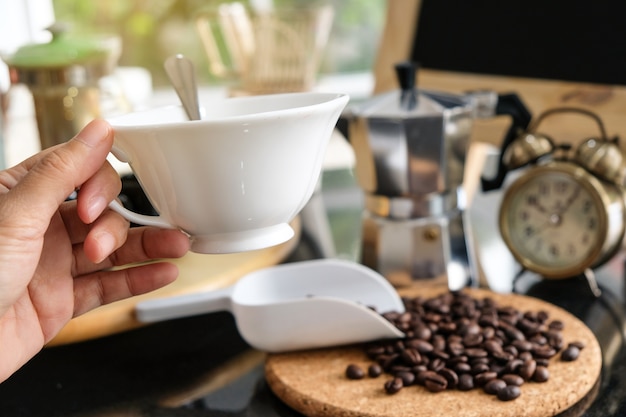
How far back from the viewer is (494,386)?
766 mm

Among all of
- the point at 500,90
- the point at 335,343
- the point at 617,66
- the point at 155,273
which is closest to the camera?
the point at 155,273

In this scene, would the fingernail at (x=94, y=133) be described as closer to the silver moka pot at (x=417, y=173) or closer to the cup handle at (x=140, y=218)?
the cup handle at (x=140, y=218)

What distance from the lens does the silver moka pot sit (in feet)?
3.36

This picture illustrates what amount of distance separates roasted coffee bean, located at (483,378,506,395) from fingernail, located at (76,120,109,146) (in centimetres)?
45

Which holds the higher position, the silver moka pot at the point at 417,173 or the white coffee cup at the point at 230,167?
the white coffee cup at the point at 230,167

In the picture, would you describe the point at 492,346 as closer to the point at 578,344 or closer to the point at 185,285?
the point at 578,344

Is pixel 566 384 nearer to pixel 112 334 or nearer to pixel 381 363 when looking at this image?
pixel 381 363

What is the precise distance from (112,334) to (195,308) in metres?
0.14

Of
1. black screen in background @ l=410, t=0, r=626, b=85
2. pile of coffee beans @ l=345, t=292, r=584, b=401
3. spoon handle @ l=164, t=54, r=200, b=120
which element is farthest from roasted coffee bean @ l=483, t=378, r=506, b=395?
black screen in background @ l=410, t=0, r=626, b=85

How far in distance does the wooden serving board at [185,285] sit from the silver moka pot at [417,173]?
17cm

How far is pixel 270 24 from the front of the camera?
320cm

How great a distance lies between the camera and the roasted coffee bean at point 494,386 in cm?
76

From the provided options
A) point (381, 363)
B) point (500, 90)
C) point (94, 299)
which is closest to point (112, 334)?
point (94, 299)

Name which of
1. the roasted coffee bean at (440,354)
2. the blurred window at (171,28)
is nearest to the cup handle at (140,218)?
the roasted coffee bean at (440,354)
